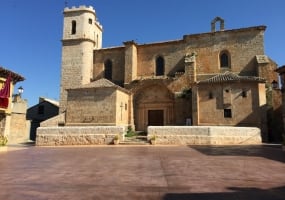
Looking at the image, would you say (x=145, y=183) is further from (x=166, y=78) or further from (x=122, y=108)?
(x=166, y=78)

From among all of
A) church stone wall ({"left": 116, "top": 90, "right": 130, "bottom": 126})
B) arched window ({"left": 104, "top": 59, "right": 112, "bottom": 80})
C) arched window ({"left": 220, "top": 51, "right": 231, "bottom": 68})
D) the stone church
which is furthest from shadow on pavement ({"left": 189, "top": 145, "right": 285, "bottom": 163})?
arched window ({"left": 104, "top": 59, "right": 112, "bottom": 80})

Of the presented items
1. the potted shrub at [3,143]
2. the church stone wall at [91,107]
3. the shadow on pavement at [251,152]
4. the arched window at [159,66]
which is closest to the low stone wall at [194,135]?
the shadow on pavement at [251,152]

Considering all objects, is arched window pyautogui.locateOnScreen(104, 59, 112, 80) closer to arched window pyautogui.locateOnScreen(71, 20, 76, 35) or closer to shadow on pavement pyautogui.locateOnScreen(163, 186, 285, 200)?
arched window pyautogui.locateOnScreen(71, 20, 76, 35)

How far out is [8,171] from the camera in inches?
308

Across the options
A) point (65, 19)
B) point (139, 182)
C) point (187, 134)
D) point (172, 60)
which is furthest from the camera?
point (65, 19)

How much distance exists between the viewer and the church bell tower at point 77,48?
3036 centimetres

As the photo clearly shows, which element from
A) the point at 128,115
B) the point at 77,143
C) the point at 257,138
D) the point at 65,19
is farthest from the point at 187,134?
the point at 65,19

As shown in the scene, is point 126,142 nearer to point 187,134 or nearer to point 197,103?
point 187,134

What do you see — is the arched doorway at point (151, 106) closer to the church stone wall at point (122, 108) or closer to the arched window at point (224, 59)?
the church stone wall at point (122, 108)

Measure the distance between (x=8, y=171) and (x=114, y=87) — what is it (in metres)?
16.7

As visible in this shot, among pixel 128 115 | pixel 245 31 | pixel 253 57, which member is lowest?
pixel 128 115

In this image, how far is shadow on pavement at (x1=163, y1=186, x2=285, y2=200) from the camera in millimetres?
4700

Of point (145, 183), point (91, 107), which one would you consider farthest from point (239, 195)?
point (91, 107)

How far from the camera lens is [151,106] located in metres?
27.8
